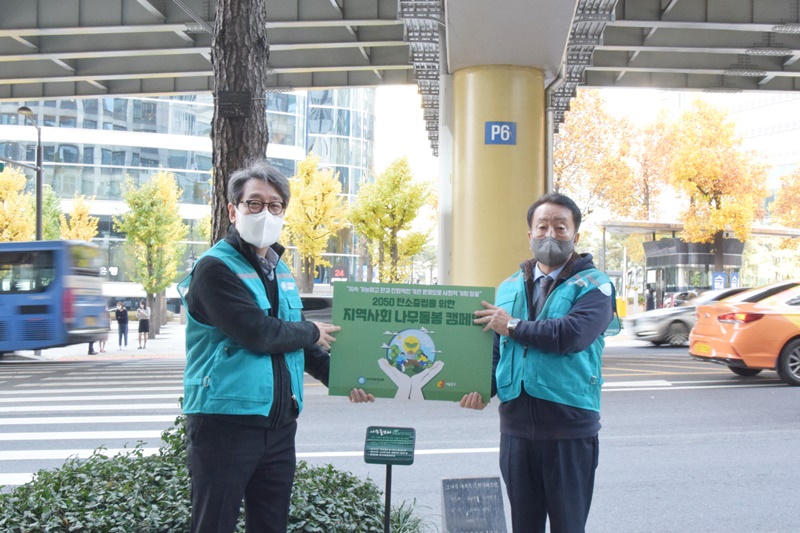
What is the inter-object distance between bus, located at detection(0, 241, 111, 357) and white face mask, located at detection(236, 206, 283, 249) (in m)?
20.3

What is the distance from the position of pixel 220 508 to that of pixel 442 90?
462 inches

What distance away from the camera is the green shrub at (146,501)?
13.8ft

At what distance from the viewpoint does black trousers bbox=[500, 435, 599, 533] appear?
11.0 feet

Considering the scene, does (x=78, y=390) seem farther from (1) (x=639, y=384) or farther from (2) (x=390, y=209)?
(2) (x=390, y=209)

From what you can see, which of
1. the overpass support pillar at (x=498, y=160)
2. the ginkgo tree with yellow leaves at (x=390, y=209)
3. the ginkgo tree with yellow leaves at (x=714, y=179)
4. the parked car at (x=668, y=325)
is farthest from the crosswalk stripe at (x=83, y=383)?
the ginkgo tree with yellow leaves at (x=714, y=179)

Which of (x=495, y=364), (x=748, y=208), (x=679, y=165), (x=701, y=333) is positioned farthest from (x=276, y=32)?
(x=748, y=208)

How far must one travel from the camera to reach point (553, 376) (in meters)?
3.39

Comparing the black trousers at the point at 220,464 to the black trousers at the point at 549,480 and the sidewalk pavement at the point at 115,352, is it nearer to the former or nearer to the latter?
the black trousers at the point at 549,480

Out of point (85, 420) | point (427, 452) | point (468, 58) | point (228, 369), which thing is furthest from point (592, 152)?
point (228, 369)

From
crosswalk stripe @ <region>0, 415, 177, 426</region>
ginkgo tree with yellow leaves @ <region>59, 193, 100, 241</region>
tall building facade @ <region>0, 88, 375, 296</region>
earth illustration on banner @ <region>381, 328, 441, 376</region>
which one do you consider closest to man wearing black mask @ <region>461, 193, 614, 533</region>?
earth illustration on banner @ <region>381, 328, 441, 376</region>

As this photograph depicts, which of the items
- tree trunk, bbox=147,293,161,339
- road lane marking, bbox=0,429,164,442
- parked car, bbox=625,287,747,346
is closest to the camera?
road lane marking, bbox=0,429,164,442

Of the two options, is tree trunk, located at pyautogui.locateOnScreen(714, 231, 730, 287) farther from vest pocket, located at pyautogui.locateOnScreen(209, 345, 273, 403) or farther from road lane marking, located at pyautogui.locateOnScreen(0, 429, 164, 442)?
vest pocket, located at pyautogui.locateOnScreen(209, 345, 273, 403)

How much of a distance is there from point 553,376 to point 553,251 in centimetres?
56

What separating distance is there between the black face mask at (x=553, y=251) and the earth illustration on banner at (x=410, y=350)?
2.05 ft
